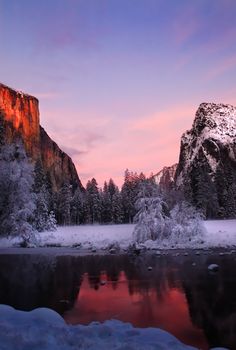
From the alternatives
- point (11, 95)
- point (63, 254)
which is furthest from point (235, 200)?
point (11, 95)

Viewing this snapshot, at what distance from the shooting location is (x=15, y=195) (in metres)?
42.6

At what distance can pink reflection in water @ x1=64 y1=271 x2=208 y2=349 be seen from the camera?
12.8m

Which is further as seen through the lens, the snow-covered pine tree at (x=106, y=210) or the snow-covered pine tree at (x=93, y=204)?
the snow-covered pine tree at (x=106, y=210)

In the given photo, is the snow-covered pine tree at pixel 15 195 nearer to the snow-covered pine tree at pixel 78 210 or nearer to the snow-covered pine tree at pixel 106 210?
the snow-covered pine tree at pixel 106 210

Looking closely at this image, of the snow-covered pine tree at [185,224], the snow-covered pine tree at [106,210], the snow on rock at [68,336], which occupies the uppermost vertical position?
the snow-covered pine tree at [106,210]

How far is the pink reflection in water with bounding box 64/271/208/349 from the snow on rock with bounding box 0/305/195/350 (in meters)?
1.40

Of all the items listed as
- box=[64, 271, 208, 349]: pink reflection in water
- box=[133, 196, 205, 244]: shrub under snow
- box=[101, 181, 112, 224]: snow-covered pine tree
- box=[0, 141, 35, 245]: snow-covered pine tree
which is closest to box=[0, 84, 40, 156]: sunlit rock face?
box=[101, 181, 112, 224]: snow-covered pine tree

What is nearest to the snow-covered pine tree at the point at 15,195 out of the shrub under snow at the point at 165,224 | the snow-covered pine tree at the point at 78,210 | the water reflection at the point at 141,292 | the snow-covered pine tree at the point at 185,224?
the water reflection at the point at 141,292

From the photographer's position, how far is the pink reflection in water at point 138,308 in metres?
12.8

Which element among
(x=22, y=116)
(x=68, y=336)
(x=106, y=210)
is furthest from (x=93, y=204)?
(x=68, y=336)

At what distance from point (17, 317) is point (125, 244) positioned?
3140 centimetres

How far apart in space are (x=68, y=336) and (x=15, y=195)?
110ft

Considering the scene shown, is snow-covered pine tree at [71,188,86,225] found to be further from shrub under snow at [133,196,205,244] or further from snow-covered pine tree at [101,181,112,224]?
shrub under snow at [133,196,205,244]

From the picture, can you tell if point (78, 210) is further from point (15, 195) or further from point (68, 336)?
point (68, 336)
